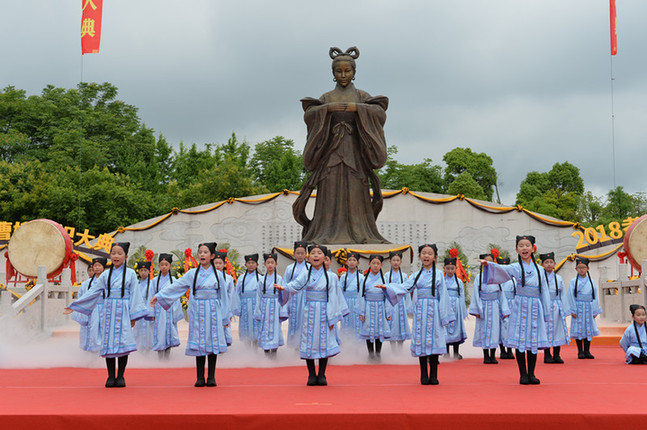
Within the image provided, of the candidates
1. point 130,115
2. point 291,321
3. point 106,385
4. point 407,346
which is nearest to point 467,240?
point 407,346

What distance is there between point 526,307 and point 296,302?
9.98 feet

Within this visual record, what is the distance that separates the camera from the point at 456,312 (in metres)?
8.51

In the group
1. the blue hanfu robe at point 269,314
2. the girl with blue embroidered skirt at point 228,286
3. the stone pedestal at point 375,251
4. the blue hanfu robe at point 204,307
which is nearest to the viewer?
the blue hanfu robe at point 204,307

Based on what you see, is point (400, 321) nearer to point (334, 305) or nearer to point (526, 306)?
point (334, 305)

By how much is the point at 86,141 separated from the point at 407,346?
22011mm

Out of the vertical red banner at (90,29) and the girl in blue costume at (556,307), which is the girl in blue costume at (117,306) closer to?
the girl in blue costume at (556,307)

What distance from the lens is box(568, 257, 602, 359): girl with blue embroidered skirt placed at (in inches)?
349

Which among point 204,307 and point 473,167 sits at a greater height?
point 473,167

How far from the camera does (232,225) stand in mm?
20141

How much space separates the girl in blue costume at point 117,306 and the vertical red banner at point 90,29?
1579 cm

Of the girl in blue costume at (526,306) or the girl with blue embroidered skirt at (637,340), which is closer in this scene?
the girl in blue costume at (526,306)

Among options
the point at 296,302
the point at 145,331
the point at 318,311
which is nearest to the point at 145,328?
the point at 145,331

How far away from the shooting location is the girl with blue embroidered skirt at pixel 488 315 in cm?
826

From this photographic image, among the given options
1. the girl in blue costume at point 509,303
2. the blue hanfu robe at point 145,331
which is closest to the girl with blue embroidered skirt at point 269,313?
the blue hanfu robe at point 145,331
